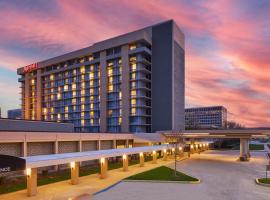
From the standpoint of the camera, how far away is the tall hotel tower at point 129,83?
93.4 metres

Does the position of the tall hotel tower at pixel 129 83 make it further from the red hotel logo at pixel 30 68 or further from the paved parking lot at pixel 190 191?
the paved parking lot at pixel 190 191

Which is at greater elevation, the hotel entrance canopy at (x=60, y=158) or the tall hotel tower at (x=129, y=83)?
the tall hotel tower at (x=129, y=83)

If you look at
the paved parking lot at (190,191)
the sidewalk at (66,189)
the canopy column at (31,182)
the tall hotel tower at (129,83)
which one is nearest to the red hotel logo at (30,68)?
the tall hotel tower at (129,83)

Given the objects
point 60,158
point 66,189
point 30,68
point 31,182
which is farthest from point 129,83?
point 31,182

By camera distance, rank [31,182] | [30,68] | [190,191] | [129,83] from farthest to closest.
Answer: [30,68] → [129,83] → [190,191] → [31,182]

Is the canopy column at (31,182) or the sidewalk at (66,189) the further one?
the canopy column at (31,182)

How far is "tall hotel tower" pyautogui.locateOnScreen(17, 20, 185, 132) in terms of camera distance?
Answer: 306 ft

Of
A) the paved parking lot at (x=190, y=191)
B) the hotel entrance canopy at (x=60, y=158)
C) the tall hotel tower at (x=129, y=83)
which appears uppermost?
the tall hotel tower at (x=129, y=83)

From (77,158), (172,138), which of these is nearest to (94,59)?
(172,138)

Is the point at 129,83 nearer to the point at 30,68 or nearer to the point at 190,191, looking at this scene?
the point at 30,68

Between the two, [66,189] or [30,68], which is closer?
[66,189]

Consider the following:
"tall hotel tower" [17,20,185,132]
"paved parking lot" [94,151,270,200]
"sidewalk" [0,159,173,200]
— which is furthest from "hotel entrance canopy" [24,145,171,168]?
"tall hotel tower" [17,20,185,132]

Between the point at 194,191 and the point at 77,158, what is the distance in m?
13.5

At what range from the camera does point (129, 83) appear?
95750 mm
